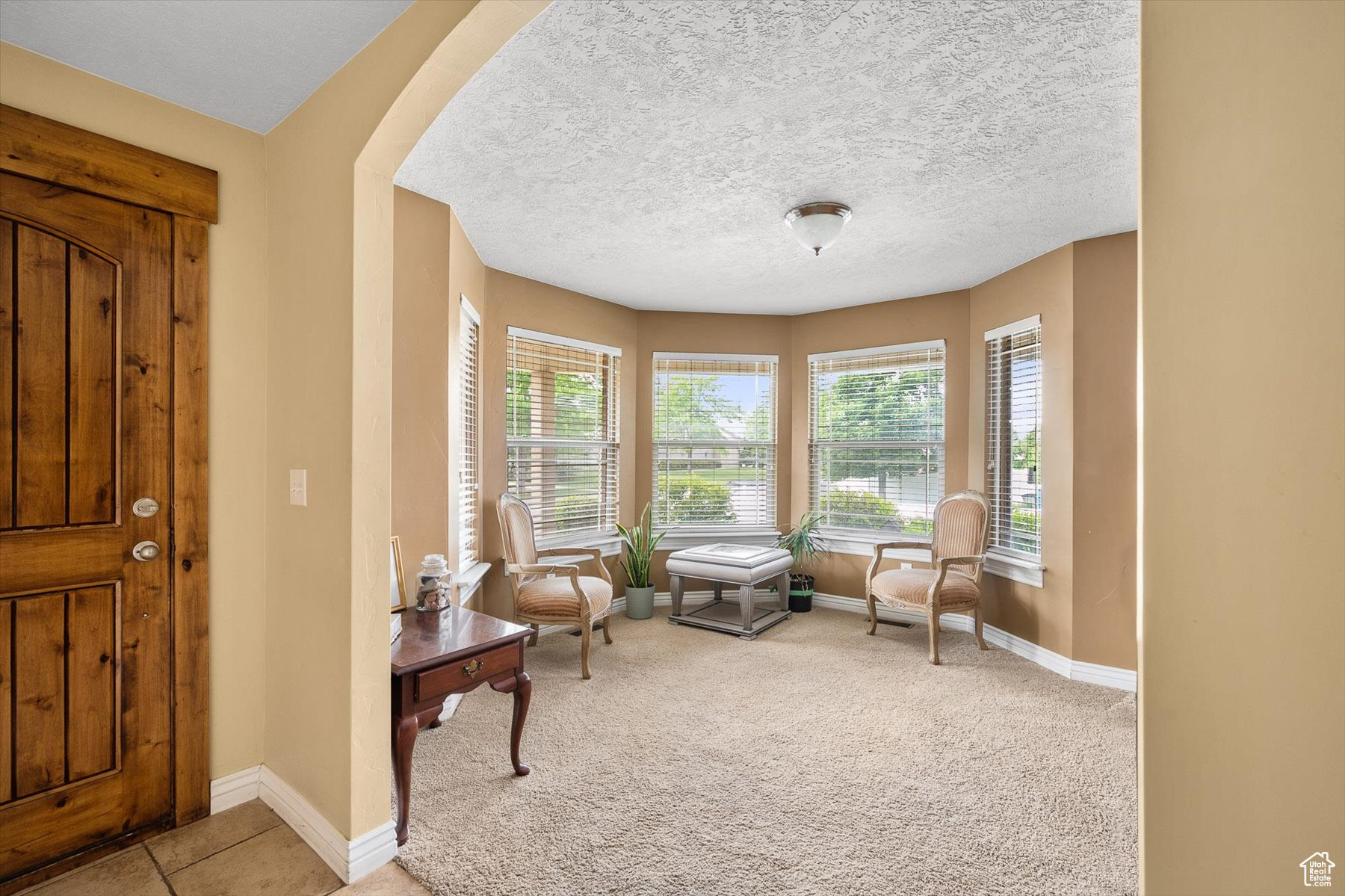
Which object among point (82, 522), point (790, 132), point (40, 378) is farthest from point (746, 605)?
point (40, 378)

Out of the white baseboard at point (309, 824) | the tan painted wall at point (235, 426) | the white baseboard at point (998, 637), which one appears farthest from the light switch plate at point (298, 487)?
the white baseboard at point (998, 637)

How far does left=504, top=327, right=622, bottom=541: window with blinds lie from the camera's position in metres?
4.49

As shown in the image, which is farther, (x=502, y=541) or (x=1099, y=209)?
(x=502, y=541)

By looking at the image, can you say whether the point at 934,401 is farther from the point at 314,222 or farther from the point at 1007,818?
the point at 314,222

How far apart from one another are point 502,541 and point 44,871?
2383mm

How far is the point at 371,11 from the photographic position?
5.60 ft

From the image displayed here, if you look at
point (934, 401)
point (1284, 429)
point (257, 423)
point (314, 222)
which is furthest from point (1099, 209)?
point (257, 423)

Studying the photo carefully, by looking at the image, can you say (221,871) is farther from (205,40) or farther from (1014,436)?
(1014,436)

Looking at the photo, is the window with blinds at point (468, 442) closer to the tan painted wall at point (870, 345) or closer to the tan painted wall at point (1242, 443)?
the tan painted wall at point (870, 345)

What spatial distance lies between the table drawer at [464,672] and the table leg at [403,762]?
0.09 metres

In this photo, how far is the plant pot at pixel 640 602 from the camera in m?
5.04

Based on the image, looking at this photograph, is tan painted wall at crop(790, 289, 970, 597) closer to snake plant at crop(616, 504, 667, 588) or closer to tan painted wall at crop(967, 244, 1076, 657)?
tan painted wall at crop(967, 244, 1076, 657)

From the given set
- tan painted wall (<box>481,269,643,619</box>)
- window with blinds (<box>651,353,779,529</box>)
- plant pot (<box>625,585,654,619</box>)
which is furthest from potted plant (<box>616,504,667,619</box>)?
window with blinds (<box>651,353,779,529</box>)

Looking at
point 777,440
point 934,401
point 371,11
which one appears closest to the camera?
point 371,11
